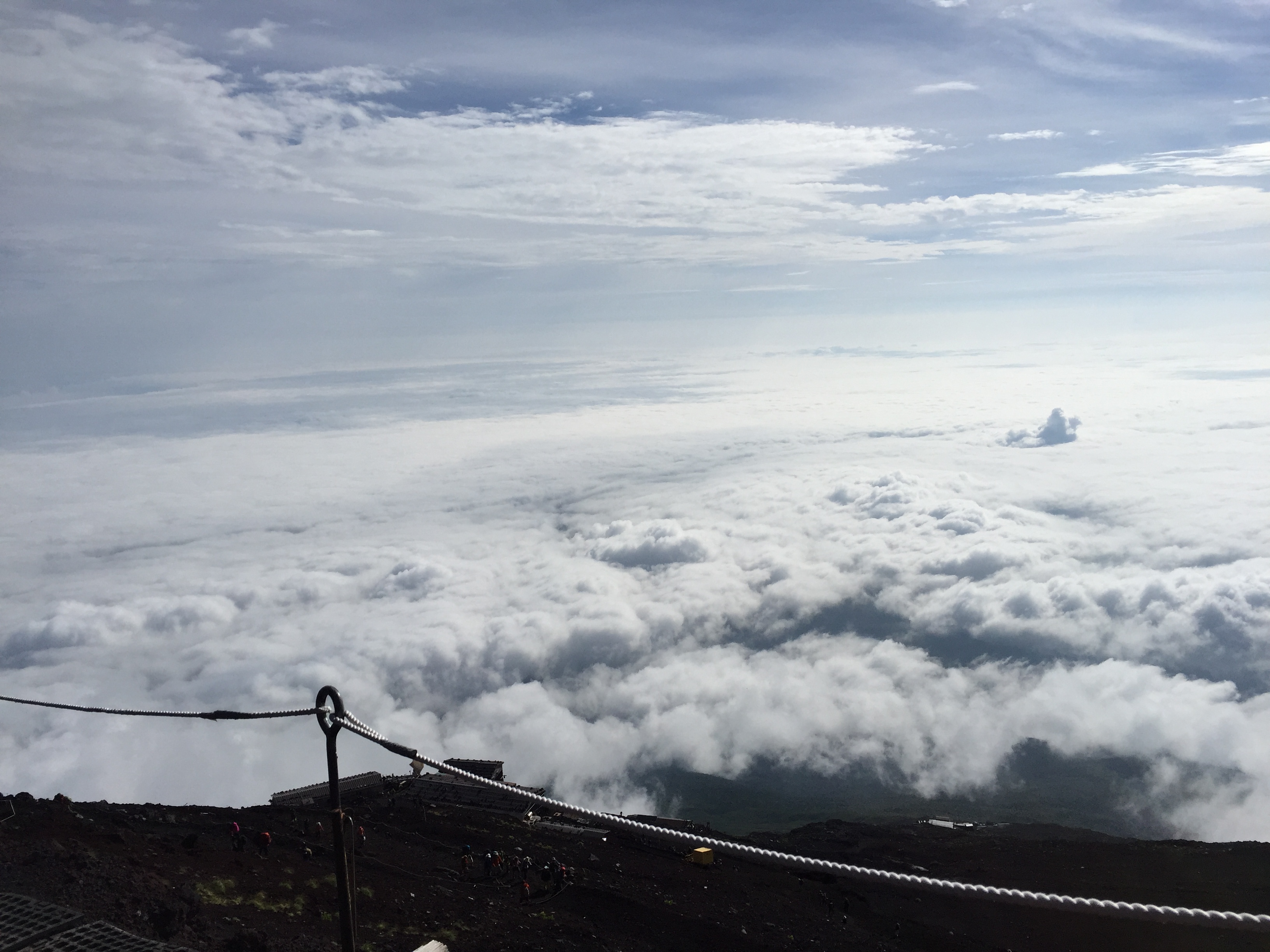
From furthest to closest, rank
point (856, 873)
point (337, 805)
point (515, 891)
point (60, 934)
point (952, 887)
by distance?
point (515, 891), point (60, 934), point (337, 805), point (856, 873), point (952, 887)

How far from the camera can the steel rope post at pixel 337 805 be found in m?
5.70

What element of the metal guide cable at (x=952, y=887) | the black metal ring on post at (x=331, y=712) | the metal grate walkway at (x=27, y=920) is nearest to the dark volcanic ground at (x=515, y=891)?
the metal guide cable at (x=952, y=887)

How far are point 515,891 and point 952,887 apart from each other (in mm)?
26873

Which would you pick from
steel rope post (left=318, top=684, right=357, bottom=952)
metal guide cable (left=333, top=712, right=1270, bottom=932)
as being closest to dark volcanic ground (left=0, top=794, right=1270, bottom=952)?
metal guide cable (left=333, top=712, right=1270, bottom=932)

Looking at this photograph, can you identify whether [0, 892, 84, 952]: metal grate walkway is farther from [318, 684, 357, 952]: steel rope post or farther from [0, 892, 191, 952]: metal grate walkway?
[318, 684, 357, 952]: steel rope post

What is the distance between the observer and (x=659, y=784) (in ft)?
323

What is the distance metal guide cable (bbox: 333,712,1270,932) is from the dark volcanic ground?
5626 millimetres

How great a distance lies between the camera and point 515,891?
2798 centimetres

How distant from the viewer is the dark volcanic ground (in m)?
18.1

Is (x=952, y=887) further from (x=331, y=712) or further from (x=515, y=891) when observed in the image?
(x=515, y=891)

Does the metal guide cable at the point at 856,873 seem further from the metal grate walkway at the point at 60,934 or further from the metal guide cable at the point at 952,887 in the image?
the metal grate walkway at the point at 60,934

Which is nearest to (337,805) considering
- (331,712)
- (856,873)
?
(331,712)

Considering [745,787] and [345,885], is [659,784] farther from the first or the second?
[345,885]

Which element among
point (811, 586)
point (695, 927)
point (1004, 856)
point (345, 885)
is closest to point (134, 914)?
point (345, 885)
